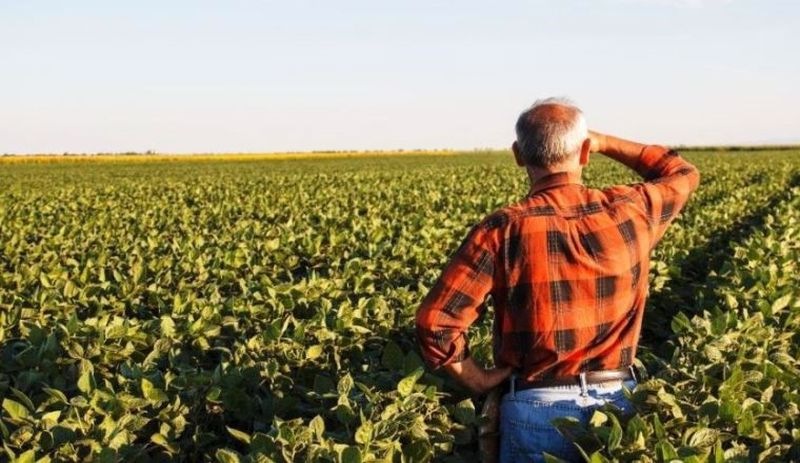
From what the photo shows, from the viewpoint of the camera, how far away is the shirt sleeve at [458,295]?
9.17ft

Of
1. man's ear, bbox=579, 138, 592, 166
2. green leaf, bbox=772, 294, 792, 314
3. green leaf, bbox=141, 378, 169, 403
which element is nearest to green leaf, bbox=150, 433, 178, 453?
green leaf, bbox=141, 378, 169, 403

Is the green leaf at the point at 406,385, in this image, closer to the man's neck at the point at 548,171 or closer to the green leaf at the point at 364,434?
the green leaf at the point at 364,434

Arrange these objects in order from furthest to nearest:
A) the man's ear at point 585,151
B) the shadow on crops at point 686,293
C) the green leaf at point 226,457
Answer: the shadow on crops at point 686,293
the man's ear at point 585,151
the green leaf at point 226,457

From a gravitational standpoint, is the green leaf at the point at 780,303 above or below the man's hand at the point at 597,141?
below

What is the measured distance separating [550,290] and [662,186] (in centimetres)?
78

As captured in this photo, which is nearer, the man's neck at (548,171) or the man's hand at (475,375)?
the man's neck at (548,171)

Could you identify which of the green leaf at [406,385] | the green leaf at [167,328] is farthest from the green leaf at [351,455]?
the green leaf at [167,328]

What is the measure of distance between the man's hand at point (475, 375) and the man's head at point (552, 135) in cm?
78

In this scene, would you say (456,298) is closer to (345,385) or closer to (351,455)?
(351,455)

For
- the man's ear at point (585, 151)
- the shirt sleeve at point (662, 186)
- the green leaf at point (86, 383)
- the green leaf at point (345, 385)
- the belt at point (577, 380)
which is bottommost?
the green leaf at point (86, 383)

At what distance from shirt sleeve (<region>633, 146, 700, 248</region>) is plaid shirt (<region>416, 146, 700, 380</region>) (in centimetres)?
2

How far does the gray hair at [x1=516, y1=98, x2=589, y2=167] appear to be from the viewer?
278cm

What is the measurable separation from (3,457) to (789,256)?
6.24m

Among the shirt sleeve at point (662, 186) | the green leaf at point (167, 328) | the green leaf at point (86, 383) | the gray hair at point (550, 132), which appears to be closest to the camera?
the gray hair at point (550, 132)
